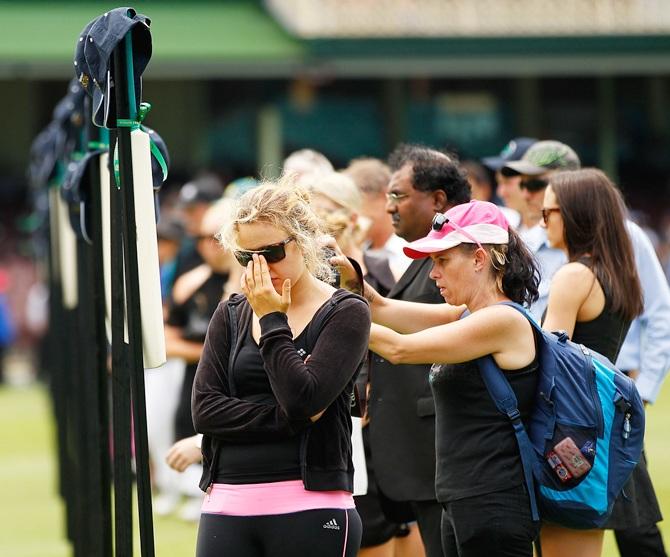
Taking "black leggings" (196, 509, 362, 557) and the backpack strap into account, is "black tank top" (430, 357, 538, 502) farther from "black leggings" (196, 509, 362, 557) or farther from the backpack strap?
"black leggings" (196, 509, 362, 557)

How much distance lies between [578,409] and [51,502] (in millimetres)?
8395

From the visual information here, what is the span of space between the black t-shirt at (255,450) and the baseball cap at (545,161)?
290 centimetres

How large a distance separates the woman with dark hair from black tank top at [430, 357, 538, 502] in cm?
90

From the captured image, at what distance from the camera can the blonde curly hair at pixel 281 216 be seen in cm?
472

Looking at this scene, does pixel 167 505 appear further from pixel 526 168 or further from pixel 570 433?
pixel 570 433

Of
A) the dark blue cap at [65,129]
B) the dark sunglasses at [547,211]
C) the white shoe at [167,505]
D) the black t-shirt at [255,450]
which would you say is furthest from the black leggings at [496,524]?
the white shoe at [167,505]

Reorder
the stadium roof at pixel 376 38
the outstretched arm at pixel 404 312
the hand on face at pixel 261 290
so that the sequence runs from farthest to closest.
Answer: the stadium roof at pixel 376 38, the outstretched arm at pixel 404 312, the hand on face at pixel 261 290

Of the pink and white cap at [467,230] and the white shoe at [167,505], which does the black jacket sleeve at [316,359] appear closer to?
the pink and white cap at [467,230]

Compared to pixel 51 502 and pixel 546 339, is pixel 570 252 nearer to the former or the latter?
pixel 546 339

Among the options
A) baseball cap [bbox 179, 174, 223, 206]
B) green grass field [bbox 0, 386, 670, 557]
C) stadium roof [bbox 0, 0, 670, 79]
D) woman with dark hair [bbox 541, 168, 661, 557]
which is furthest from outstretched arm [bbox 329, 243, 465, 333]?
stadium roof [bbox 0, 0, 670, 79]

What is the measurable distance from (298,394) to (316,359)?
157mm

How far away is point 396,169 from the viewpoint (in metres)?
6.33

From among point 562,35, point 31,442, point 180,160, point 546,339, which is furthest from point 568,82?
point 546,339

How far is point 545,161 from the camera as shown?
7.32 m
